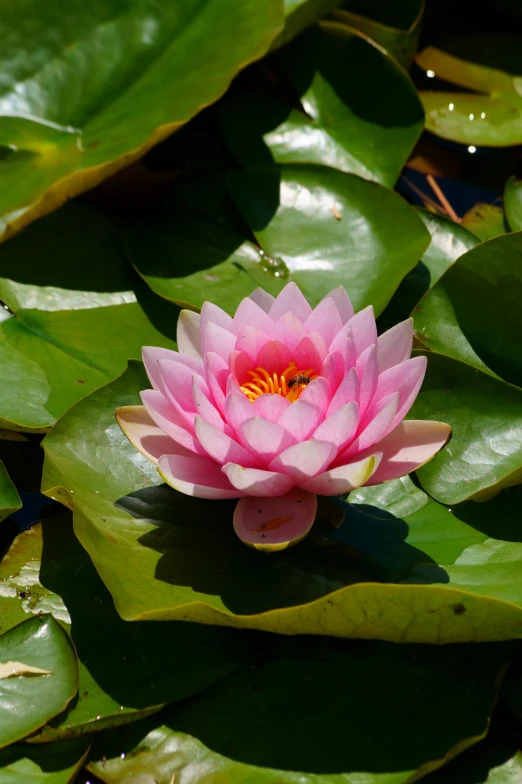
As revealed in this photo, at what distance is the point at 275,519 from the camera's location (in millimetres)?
1482

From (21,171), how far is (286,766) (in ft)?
6.00

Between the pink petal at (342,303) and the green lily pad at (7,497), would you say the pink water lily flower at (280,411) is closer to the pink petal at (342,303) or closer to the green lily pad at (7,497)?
the pink petal at (342,303)

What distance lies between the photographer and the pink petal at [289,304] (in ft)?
5.43

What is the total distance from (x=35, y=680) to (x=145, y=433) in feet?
1.77

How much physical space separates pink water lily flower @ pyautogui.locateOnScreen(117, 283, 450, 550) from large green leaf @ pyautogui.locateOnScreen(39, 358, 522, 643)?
5.2 inches

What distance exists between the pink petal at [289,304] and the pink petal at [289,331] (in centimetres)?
5

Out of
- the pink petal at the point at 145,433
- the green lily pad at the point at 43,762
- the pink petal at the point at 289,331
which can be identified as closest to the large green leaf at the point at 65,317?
the pink petal at the point at 145,433

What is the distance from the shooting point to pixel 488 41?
10.2 ft

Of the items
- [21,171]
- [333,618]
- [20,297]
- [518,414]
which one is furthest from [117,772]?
[21,171]

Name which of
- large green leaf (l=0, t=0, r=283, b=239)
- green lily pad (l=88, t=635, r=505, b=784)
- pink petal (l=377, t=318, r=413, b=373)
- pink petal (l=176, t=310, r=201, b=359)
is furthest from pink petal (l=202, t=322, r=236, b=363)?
large green leaf (l=0, t=0, r=283, b=239)

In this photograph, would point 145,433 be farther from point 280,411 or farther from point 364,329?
point 364,329

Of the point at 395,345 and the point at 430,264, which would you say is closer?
the point at 395,345

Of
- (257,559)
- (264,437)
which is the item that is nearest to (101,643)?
(257,559)

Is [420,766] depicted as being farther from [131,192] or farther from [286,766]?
[131,192]
